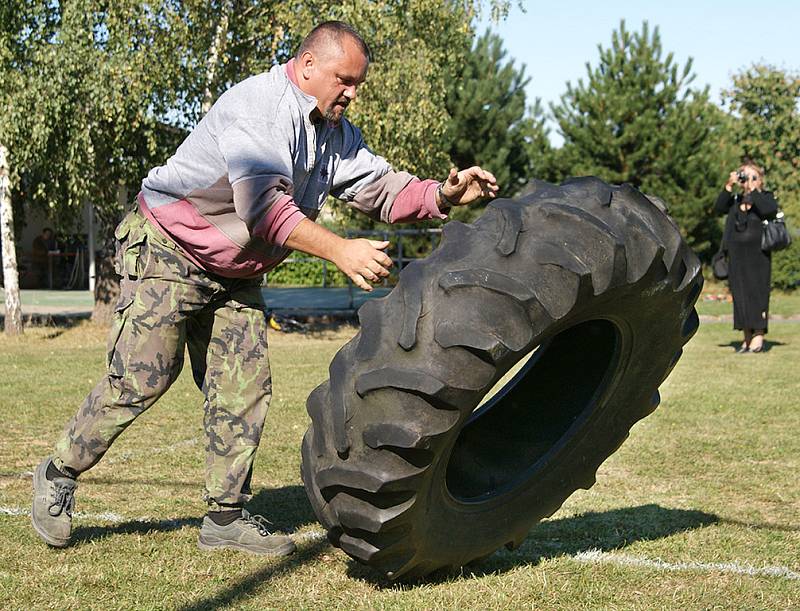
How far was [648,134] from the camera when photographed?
98.2ft

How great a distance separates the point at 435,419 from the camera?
10.5 ft

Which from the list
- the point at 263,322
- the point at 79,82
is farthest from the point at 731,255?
the point at 263,322

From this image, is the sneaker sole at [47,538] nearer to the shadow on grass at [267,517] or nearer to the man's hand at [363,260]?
the shadow on grass at [267,517]

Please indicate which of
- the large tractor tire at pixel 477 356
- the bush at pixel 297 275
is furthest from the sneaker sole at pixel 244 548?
the bush at pixel 297 275

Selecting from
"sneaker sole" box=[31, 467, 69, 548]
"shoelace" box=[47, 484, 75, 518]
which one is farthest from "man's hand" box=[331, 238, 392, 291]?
"sneaker sole" box=[31, 467, 69, 548]

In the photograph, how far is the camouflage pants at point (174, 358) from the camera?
430cm

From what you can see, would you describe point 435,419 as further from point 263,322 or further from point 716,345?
point 716,345

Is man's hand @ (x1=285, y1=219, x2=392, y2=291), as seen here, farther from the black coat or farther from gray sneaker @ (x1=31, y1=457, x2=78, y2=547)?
the black coat

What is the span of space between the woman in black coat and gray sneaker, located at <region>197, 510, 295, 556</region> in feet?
33.6

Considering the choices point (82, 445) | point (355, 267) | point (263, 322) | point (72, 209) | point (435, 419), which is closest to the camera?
point (435, 419)

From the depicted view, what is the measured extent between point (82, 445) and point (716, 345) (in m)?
12.0

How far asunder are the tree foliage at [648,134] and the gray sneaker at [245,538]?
86.6ft

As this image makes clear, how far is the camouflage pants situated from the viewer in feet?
14.1

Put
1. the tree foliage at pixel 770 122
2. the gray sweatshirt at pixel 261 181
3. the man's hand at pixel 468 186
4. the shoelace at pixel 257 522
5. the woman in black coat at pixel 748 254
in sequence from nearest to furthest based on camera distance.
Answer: the gray sweatshirt at pixel 261 181
the man's hand at pixel 468 186
the shoelace at pixel 257 522
the woman in black coat at pixel 748 254
the tree foliage at pixel 770 122
